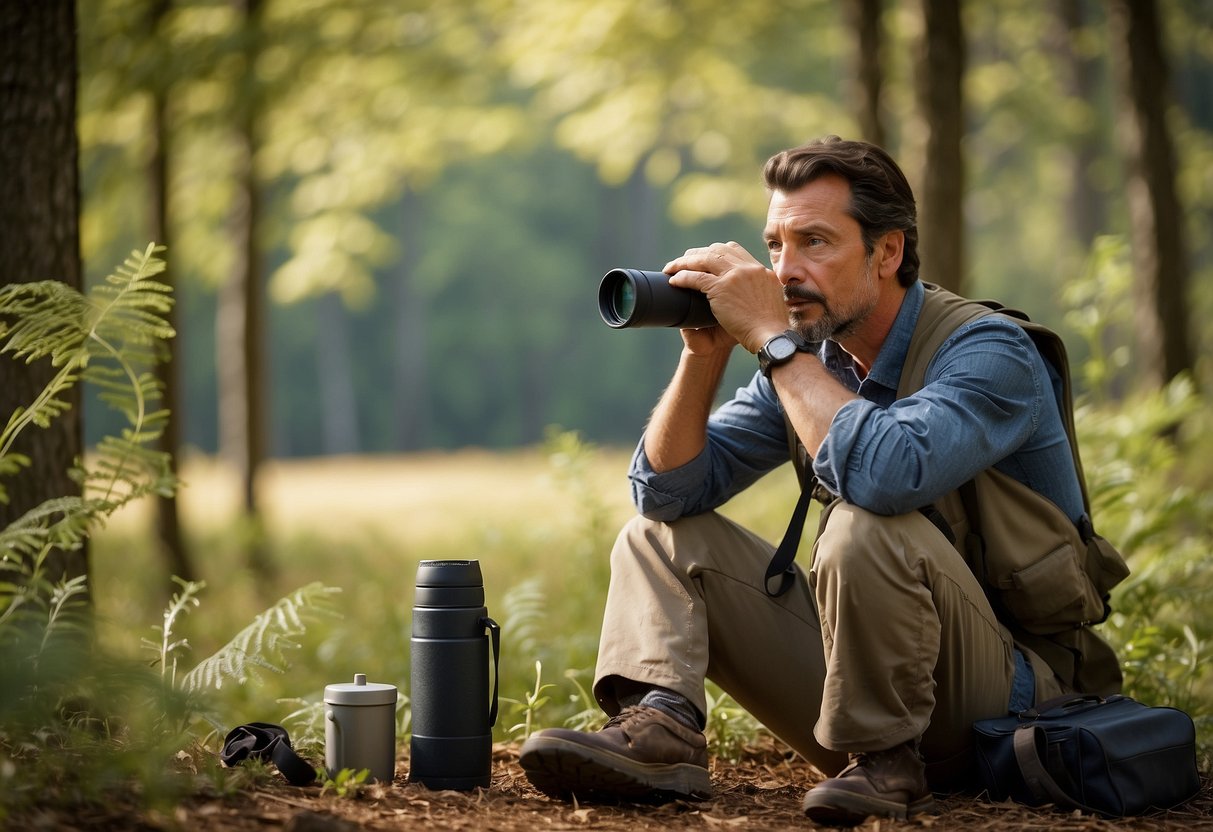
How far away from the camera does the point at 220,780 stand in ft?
8.09

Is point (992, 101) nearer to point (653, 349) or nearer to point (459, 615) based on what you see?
point (459, 615)

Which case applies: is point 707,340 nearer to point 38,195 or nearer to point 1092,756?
point 1092,756

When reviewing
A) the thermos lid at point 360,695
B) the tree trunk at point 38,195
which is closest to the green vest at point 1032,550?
the thermos lid at point 360,695

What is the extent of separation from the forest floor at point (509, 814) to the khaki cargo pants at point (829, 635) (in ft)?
0.63

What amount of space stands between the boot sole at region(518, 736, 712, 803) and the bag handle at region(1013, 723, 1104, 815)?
66 centimetres

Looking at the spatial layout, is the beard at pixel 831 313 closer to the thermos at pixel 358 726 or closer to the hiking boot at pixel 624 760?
the hiking boot at pixel 624 760

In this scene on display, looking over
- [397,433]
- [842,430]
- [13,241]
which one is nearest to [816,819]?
[842,430]

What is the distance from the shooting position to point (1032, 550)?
9.04 ft

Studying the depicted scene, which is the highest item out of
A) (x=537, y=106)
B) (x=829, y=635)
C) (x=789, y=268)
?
(x=537, y=106)

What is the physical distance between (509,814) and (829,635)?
2.48ft

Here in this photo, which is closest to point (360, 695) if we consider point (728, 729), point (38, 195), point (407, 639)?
point (728, 729)

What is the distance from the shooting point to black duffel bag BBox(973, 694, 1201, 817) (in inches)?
101

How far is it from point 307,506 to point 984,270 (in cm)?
1828

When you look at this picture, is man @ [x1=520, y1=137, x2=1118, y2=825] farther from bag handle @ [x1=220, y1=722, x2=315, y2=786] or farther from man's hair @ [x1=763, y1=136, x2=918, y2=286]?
bag handle @ [x1=220, y1=722, x2=315, y2=786]
